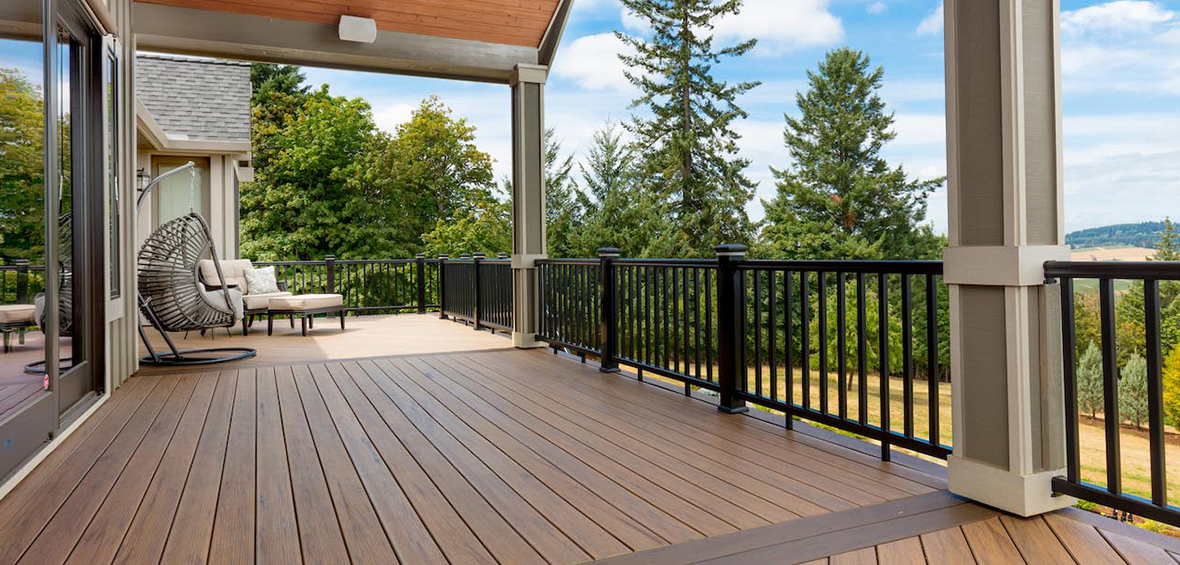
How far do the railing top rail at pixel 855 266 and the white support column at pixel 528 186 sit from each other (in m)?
2.82

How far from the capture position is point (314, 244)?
1877cm

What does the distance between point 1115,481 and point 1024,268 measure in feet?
2.12

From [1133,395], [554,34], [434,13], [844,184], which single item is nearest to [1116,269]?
[554,34]

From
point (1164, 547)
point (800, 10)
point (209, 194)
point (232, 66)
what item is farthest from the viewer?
point (800, 10)

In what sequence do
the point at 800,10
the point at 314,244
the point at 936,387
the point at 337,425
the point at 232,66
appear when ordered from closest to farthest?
1. the point at 936,387
2. the point at 337,425
3. the point at 232,66
4. the point at 314,244
5. the point at 800,10

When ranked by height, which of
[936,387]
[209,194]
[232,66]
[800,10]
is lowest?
[936,387]

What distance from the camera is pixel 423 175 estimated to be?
18703mm

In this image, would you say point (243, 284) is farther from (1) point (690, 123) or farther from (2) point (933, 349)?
(1) point (690, 123)

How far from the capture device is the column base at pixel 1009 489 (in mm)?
2113

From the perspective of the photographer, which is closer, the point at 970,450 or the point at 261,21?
the point at 970,450

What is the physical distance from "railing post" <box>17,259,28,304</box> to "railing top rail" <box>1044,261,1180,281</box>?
3.39m

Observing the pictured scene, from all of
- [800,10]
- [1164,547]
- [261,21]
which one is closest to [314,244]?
[261,21]

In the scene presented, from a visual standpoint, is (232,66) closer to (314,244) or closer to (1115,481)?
(314,244)

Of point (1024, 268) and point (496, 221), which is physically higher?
point (496, 221)
